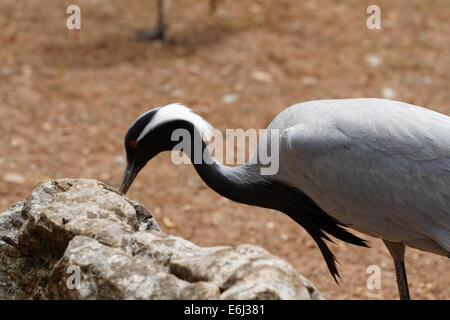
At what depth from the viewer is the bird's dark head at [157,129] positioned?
12.1 feet

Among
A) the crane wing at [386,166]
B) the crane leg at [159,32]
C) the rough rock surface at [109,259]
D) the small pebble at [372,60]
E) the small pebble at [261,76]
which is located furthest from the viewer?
the crane leg at [159,32]

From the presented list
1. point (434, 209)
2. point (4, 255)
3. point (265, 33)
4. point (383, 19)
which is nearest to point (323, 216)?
point (434, 209)

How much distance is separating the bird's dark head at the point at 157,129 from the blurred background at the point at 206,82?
4.56 feet

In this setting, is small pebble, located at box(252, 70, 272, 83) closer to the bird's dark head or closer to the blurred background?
the blurred background

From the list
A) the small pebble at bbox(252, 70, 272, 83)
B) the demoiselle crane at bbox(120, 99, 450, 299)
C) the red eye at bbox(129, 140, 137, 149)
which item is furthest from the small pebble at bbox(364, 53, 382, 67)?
the red eye at bbox(129, 140, 137, 149)

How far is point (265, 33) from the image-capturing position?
28.0ft

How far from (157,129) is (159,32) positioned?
4.98 meters

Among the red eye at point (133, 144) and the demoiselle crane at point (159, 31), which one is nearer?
the red eye at point (133, 144)

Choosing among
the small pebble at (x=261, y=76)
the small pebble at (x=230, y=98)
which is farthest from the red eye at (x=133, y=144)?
the small pebble at (x=261, y=76)

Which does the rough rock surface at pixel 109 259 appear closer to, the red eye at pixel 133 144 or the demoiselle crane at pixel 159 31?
the red eye at pixel 133 144

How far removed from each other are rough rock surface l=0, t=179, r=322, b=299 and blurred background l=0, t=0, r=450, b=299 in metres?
2.20

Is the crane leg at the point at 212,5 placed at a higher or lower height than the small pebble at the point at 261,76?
higher

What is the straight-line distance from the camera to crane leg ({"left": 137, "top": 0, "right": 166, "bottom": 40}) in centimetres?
828

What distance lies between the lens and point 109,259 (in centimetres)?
234
